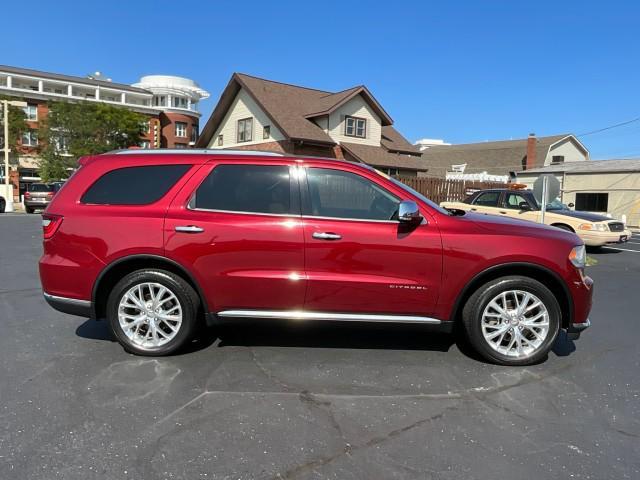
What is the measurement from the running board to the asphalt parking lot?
0.09 meters

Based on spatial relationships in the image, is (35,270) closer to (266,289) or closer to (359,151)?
(266,289)

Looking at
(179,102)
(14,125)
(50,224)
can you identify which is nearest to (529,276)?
(50,224)

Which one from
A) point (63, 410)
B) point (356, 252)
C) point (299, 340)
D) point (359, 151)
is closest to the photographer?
point (63, 410)

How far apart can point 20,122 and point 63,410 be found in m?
47.3

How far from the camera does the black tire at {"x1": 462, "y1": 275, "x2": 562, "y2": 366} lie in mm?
Result: 3924

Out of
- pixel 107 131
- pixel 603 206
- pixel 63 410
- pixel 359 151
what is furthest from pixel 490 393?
pixel 107 131

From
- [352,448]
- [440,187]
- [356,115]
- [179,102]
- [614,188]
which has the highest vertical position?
[179,102]

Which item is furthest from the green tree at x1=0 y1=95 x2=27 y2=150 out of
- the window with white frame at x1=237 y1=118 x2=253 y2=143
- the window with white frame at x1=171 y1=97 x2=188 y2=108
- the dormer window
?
the dormer window

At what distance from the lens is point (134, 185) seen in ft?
13.5

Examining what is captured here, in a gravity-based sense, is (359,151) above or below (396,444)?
above

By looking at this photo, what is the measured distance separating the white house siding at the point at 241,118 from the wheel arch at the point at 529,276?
2274cm

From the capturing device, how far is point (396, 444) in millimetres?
2787

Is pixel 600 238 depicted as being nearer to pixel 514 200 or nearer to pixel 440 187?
pixel 514 200

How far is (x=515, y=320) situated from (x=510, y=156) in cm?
4378
